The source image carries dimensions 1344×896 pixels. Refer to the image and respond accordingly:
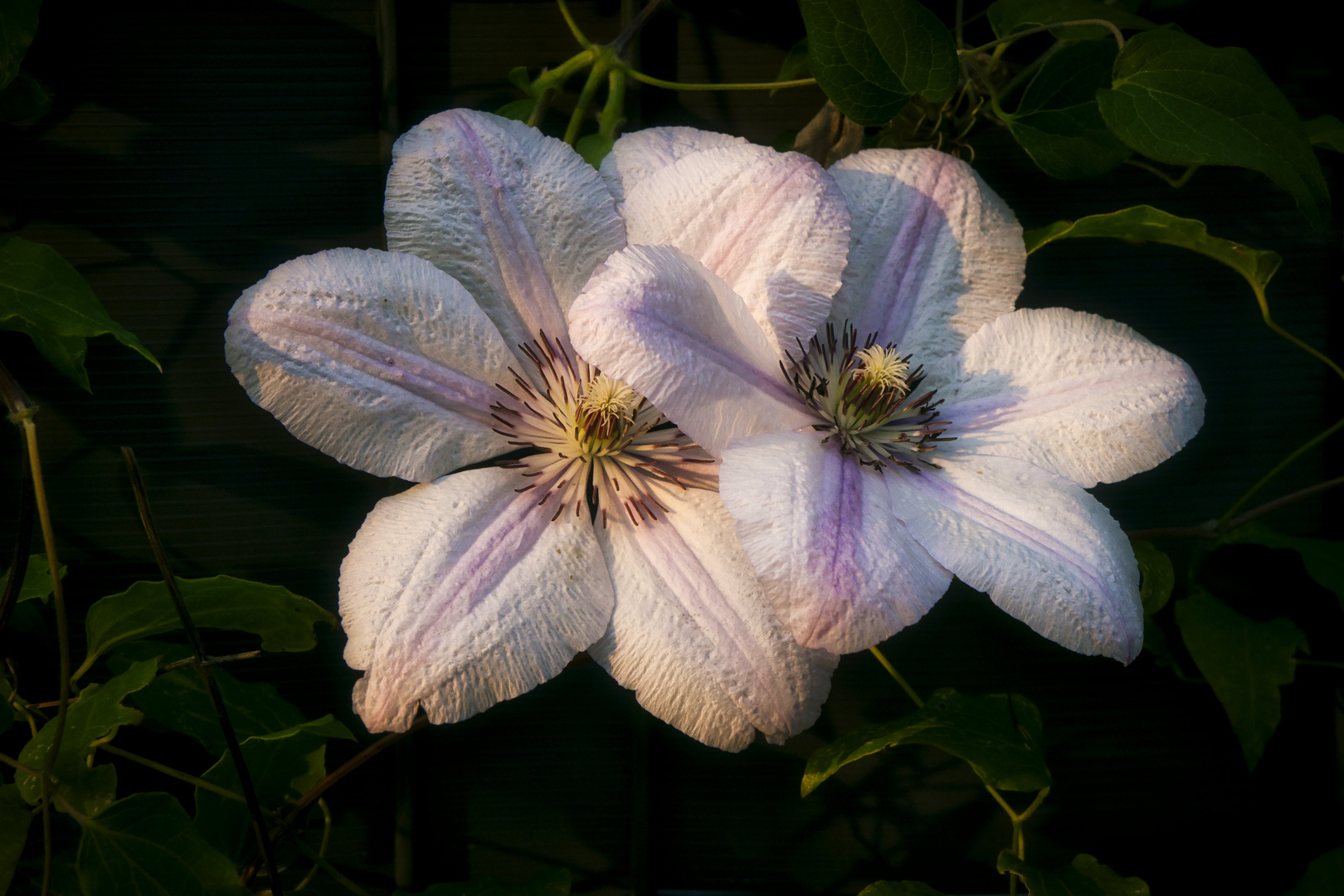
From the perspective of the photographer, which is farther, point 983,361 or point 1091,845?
point 1091,845

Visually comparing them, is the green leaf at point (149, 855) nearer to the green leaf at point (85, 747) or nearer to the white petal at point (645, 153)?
the green leaf at point (85, 747)

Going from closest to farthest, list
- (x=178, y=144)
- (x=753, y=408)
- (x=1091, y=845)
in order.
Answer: (x=753, y=408) < (x=178, y=144) < (x=1091, y=845)

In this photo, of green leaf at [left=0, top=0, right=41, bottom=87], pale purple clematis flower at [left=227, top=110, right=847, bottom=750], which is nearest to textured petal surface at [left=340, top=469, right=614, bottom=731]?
pale purple clematis flower at [left=227, top=110, right=847, bottom=750]

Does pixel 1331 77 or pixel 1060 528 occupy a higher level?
pixel 1331 77

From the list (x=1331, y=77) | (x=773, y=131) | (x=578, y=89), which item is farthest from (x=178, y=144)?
(x=1331, y=77)

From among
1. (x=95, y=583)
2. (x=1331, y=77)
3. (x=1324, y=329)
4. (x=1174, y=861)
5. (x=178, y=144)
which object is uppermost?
(x=1331, y=77)

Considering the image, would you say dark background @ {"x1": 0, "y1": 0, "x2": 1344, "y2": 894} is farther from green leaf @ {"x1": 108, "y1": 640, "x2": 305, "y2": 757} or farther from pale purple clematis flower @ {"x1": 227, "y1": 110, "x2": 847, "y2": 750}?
pale purple clematis flower @ {"x1": 227, "y1": 110, "x2": 847, "y2": 750}

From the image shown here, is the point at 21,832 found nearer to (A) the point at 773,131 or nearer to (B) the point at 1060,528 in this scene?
(B) the point at 1060,528

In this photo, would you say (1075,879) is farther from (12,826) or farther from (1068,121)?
(12,826)
